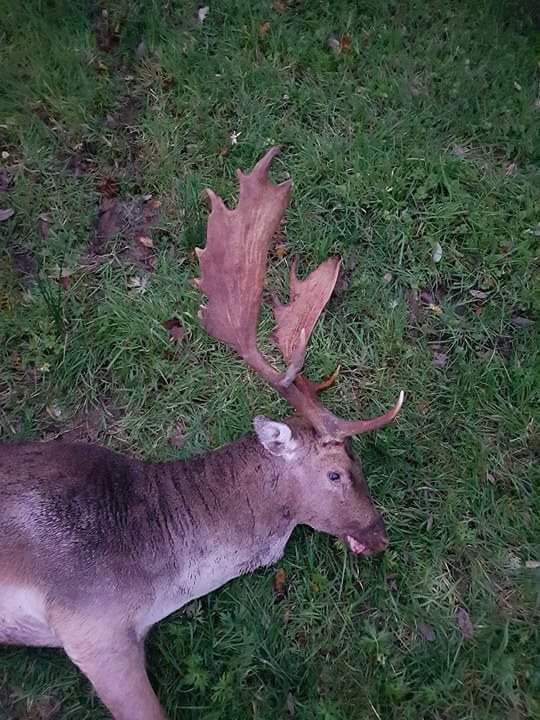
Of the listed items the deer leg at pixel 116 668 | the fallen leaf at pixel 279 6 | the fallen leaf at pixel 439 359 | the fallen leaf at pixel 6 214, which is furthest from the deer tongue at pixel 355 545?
the fallen leaf at pixel 279 6

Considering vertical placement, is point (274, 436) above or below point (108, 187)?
below

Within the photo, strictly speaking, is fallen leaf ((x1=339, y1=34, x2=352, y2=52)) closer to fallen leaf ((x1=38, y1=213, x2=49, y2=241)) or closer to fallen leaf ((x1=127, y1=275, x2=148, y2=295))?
fallen leaf ((x1=127, y1=275, x2=148, y2=295))

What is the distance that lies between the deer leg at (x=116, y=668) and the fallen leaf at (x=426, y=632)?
147 cm

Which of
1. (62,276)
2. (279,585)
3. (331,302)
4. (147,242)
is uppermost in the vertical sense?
(147,242)

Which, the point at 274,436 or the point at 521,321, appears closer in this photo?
the point at 274,436

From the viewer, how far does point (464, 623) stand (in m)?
4.29

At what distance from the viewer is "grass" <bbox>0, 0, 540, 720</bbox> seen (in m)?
4.12

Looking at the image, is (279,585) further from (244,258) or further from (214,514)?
(244,258)

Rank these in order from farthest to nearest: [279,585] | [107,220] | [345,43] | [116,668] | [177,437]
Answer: [345,43]
[107,220]
[177,437]
[279,585]
[116,668]

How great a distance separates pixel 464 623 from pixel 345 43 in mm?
4148

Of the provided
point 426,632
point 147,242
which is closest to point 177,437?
point 147,242

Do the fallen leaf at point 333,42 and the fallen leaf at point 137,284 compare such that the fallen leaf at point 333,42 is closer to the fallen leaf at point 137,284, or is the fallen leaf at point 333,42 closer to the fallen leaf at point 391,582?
the fallen leaf at point 137,284

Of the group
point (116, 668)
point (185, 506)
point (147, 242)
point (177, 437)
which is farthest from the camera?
point (147, 242)

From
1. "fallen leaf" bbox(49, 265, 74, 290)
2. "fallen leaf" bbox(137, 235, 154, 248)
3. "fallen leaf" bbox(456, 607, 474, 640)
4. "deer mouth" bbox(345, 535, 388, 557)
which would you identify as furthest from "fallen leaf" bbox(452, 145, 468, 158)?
"fallen leaf" bbox(456, 607, 474, 640)
